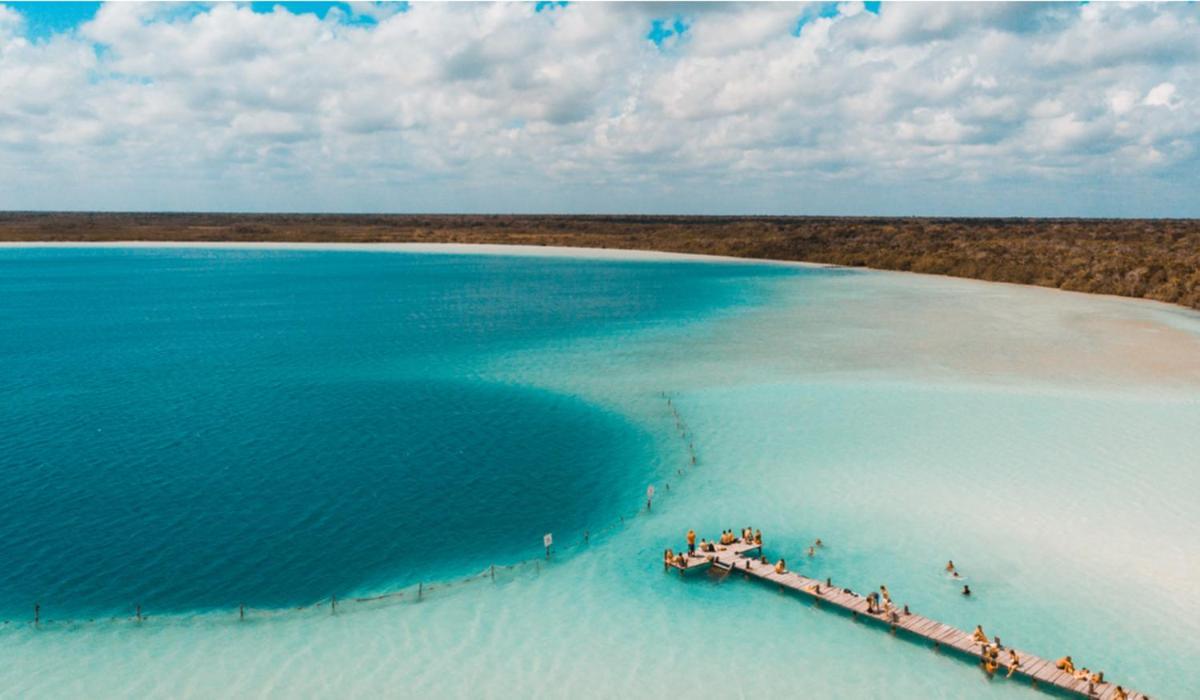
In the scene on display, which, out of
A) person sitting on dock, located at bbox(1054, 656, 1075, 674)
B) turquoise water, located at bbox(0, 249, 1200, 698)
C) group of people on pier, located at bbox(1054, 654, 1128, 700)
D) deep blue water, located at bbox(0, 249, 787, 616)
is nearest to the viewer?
group of people on pier, located at bbox(1054, 654, 1128, 700)

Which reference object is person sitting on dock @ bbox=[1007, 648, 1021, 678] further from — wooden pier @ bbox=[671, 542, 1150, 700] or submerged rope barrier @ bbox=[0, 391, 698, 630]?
submerged rope barrier @ bbox=[0, 391, 698, 630]

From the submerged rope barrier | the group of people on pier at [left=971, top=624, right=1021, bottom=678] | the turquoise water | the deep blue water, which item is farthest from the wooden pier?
the deep blue water

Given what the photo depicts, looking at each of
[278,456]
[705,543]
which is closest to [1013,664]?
[705,543]

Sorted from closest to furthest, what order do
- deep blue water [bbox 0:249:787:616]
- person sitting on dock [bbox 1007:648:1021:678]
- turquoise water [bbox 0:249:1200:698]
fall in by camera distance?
person sitting on dock [bbox 1007:648:1021:678] → turquoise water [bbox 0:249:1200:698] → deep blue water [bbox 0:249:787:616]

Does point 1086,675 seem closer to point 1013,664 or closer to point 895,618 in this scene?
point 1013,664

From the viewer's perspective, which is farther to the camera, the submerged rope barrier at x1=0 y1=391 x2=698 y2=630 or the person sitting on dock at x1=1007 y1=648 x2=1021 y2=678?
the submerged rope barrier at x1=0 y1=391 x2=698 y2=630

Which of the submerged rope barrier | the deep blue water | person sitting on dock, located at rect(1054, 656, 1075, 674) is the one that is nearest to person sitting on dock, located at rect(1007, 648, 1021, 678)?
person sitting on dock, located at rect(1054, 656, 1075, 674)

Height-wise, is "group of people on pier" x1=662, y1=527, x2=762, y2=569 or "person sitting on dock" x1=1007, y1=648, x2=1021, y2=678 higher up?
"group of people on pier" x1=662, y1=527, x2=762, y2=569

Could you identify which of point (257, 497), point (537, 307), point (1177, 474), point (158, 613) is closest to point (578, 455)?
point (257, 497)
